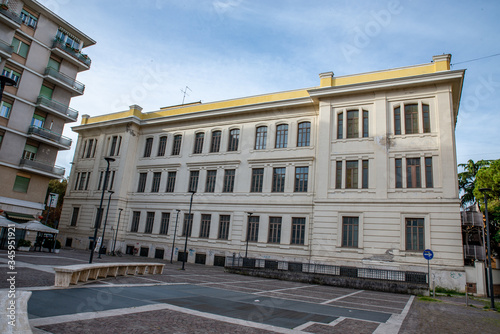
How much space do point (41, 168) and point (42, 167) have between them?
153mm

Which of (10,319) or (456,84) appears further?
(456,84)

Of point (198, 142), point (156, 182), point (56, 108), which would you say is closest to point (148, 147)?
point (156, 182)

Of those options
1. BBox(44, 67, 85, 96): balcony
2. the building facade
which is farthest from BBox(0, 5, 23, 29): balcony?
the building facade

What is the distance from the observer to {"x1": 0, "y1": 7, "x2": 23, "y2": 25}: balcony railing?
1017 inches

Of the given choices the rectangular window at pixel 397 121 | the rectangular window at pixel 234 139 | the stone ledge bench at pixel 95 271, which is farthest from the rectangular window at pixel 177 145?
the rectangular window at pixel 397 121

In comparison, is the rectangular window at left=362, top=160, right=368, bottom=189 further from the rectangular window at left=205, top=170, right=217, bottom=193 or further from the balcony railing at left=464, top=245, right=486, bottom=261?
the rectangular window at left=205, top=170, right=217, bottom=193

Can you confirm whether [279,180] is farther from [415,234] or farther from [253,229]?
[415,234]

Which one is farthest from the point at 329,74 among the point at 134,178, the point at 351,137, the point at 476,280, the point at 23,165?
the point at 23,165

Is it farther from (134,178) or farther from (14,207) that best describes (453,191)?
(14,207)

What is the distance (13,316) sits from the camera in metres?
5.14

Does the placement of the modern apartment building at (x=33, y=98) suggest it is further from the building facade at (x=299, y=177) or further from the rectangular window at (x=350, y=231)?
the rectangular window at (x=350, y=231)

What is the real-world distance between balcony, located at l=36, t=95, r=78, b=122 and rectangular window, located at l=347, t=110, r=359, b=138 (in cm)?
2540

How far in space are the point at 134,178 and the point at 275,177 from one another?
1715 centimetres

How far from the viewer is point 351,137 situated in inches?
1030
